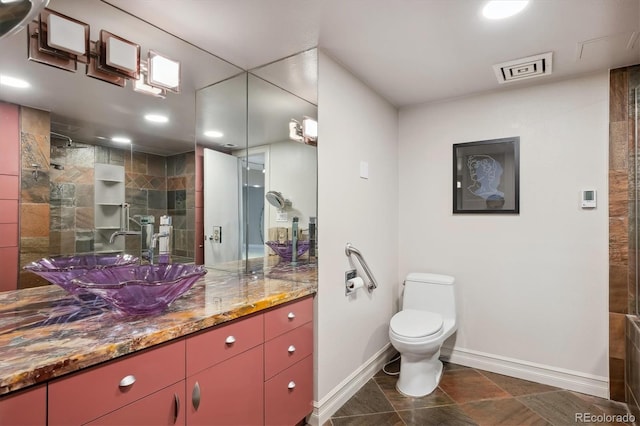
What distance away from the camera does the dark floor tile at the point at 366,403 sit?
2.11 metres

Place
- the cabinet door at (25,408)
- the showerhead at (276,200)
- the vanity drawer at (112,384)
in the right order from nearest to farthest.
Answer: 1. the cabinet door at (25,408)
2. the vanity drawer at (112,384)
3. the showerhead at (276,200)

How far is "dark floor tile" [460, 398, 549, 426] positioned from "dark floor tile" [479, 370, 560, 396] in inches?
5.7

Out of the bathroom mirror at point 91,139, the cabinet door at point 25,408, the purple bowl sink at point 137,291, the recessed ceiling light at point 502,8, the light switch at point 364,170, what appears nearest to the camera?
the cabinet door at point 25,408

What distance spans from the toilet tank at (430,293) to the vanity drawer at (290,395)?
1.18 meters

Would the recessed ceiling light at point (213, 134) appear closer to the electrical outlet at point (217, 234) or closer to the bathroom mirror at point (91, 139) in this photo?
the bathroom mirror at point (91, 139)

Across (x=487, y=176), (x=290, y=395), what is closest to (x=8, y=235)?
(x=290, y=395)

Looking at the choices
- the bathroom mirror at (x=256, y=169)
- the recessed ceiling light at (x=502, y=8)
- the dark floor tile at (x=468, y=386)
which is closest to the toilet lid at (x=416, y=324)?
the dark floor tile at (x=468, y=386)

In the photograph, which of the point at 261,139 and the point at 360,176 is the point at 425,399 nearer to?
the point at 360,176

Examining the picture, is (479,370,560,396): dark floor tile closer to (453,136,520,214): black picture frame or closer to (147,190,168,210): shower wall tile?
(453,136,520,214): black picture frame

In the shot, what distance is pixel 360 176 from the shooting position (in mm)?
2426

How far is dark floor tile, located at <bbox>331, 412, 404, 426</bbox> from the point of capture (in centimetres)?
198

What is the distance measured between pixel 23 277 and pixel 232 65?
63.9 inches

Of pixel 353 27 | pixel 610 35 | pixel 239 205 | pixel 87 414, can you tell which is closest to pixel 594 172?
pixel 610 35

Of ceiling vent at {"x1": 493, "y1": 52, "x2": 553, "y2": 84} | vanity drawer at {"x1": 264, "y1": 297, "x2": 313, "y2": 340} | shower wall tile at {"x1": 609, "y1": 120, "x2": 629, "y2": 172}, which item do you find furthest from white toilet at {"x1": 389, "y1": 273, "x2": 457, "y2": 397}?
ceiling vent at {"x1": 493, "y1": 52, "x2": 553, "y2": 84}
